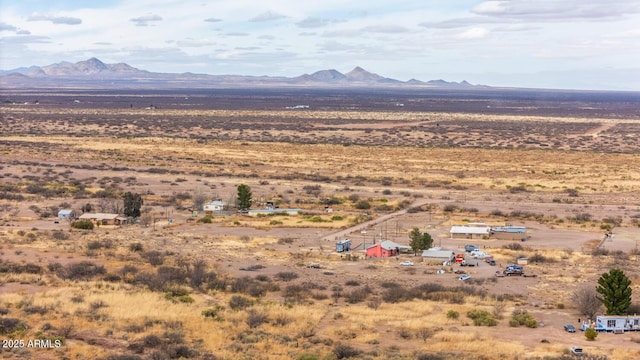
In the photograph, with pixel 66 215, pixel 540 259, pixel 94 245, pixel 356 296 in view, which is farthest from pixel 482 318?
pixel 66 215

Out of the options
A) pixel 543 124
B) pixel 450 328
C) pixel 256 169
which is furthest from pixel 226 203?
pixel 543 124

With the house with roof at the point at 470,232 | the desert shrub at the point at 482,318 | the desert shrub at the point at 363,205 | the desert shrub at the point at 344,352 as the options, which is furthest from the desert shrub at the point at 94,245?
the desert shrub at the point at 363,205

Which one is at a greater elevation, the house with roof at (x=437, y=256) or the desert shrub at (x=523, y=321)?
the desert shrub at (x=523, y=321)

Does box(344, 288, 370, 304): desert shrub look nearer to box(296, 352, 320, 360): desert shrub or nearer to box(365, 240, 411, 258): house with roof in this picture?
box(296, 352, 320, 360): desert shrub

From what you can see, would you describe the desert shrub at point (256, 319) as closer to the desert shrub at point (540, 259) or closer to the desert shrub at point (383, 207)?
the desert shrub at point (540, 259)

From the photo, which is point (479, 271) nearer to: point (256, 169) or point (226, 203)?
point (226, 203)

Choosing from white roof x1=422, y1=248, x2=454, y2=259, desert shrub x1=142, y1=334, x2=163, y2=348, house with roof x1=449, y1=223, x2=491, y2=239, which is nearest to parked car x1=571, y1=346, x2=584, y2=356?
desert shrub x1=142, y1=334, x2=163, y2=348

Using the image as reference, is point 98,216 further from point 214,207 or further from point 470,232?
point 470,232
